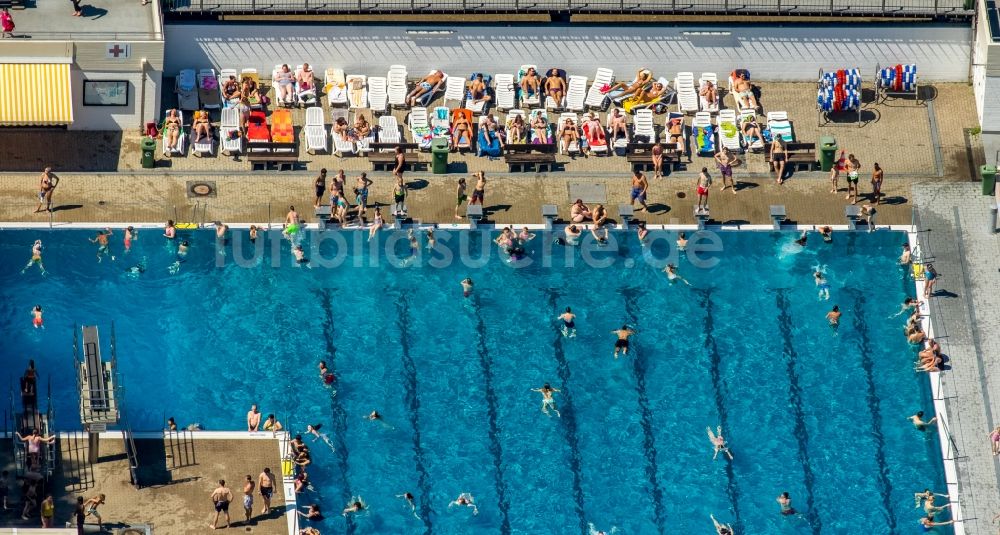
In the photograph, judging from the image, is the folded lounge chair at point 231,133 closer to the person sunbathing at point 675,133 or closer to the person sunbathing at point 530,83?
the person sunbathing at point 530,83

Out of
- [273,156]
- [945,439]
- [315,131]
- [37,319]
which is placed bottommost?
[945,439]

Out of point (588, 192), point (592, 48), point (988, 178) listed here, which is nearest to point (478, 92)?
point (592, 48)

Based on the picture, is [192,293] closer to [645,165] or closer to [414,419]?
[414,419]

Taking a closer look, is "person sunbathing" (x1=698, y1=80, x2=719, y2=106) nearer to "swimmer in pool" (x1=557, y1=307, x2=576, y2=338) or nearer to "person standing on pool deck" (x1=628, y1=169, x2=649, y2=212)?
"person standing on pool deck" (x1=628, y1=169, x2=649, y2=212)

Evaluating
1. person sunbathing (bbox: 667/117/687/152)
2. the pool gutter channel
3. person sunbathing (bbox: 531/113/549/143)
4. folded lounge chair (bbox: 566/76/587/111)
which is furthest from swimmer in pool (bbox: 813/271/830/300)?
folded lounge chair (bbox: 566/76/587/111)

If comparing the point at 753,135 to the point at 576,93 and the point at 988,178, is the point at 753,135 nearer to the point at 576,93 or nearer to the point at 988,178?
the point at 576,93

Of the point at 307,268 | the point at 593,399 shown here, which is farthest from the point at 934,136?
the point at 307,268

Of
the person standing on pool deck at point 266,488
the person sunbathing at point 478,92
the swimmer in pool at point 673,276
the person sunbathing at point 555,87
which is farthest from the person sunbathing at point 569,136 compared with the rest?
the person standing on pool deck at point 266,488
